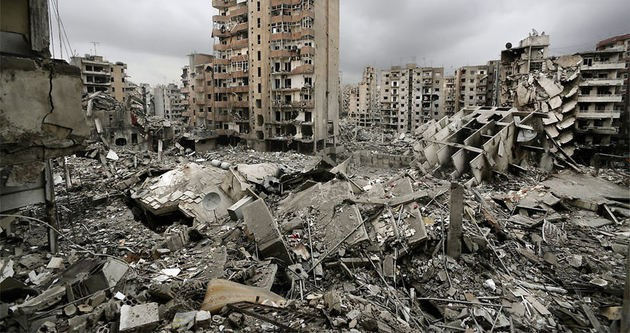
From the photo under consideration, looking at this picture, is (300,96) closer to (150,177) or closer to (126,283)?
(150,177)

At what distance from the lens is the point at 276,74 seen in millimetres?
32750

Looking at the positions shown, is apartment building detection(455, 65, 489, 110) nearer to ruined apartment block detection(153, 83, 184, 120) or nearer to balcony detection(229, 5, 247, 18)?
balcony detection(229, 5, 247, 18)

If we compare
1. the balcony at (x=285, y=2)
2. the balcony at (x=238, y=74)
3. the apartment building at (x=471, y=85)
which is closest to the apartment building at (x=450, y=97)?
the apartment building at (x=471, y=85)

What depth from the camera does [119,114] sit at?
969 inches

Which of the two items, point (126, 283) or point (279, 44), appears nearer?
point (126, 283)

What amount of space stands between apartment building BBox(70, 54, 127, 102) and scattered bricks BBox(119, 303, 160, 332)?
42459 millimetres

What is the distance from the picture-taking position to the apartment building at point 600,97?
29219 millimetres

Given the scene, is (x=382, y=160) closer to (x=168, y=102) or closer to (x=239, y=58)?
(x=239, y=58)

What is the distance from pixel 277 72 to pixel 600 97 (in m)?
29.4

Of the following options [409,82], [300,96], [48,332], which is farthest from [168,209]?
[409,82]

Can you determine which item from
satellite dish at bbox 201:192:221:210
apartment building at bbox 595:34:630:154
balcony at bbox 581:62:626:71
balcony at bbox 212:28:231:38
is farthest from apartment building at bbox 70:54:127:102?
apartment building at bbox 595:34:630:154

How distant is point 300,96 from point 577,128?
2604cm

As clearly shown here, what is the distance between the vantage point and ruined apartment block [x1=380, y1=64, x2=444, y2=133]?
56.2 metres

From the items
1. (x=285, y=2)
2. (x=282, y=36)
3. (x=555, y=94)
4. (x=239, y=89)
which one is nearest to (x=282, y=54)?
(x=282, y=36)
